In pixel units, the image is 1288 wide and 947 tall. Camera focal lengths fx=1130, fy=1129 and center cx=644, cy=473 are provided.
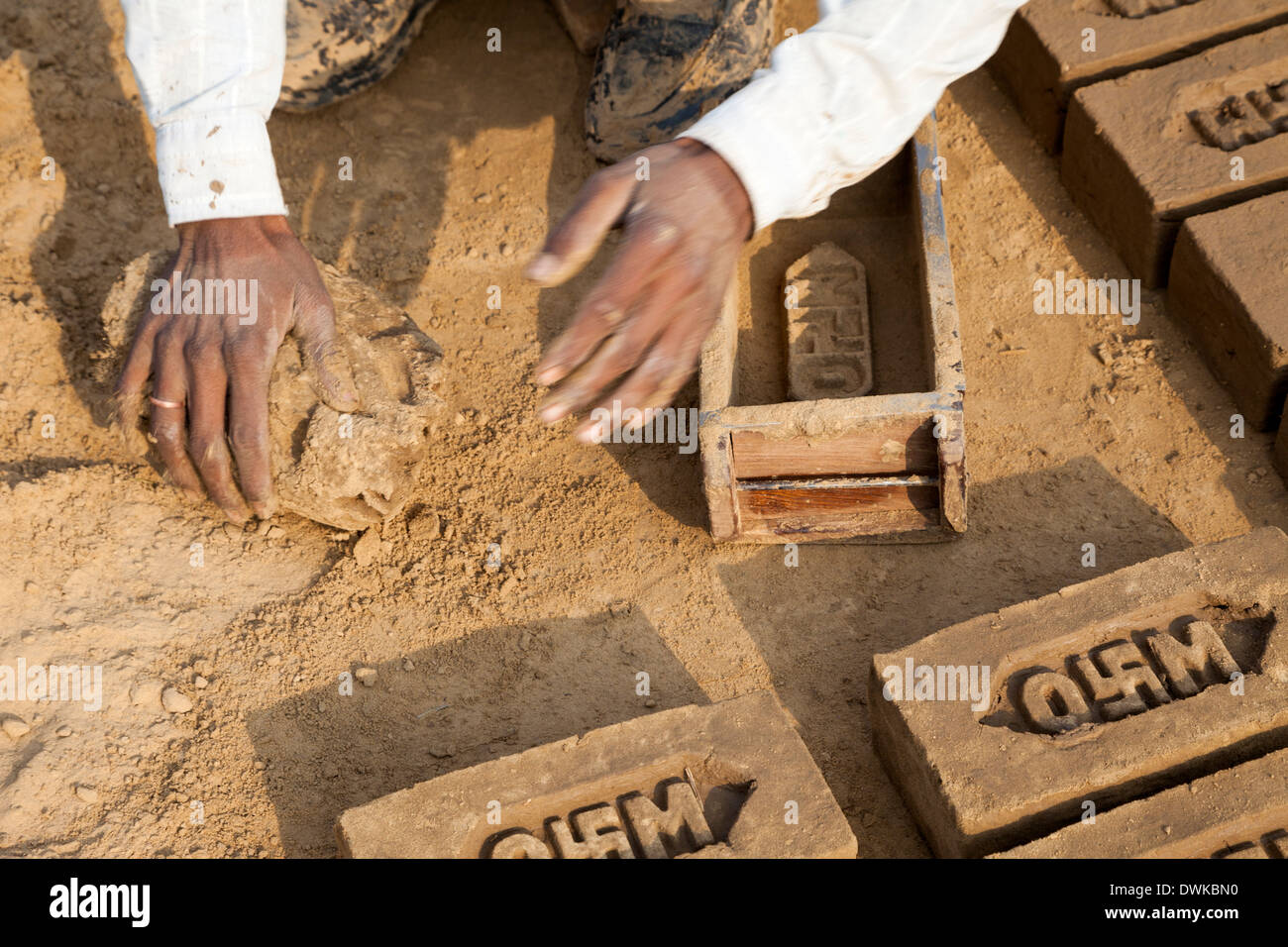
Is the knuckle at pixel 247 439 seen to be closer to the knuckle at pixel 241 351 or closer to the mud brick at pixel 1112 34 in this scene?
the knuckle at pixel 241 351

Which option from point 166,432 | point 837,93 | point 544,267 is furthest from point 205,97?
point 837,93

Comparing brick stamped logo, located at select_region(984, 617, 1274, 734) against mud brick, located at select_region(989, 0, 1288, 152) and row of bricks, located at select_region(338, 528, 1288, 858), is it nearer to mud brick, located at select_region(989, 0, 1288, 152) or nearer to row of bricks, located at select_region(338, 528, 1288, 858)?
row of bricks, located at select_region(338, 528, 1288, 858)

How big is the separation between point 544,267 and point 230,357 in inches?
36.0

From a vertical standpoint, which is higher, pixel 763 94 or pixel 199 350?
pixel 763 94

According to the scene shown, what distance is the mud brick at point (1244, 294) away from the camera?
283 cm

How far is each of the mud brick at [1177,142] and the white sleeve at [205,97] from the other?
2300 mm

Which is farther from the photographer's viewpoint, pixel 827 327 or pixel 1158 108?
pixel 1158 108

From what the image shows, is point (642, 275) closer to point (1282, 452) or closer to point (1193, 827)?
point (1193, 827)

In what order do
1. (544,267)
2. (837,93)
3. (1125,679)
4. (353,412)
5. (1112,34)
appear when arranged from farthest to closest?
(1112,34) < (353,412) < (1125,679) < (837,93) < (544,267)

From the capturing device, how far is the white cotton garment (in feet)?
6.89

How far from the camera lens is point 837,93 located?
2148 mm

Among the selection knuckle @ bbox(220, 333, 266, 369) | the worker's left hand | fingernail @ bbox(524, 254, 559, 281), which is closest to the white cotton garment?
the worker's left hand

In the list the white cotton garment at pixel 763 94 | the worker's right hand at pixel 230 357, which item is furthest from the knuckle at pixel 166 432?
the white cotton garment at pixel 763 94
